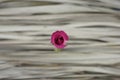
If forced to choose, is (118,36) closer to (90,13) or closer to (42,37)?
(90,13)

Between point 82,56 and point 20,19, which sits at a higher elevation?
point 20,19

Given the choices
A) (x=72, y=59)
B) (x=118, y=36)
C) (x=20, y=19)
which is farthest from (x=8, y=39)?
(x=118, y=36)

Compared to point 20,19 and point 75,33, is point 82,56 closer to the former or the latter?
point 75,33

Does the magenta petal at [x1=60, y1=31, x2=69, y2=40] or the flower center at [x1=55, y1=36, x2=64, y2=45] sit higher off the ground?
the magenta petal at [x1=60, y1=31, x2=69, y2=40]
